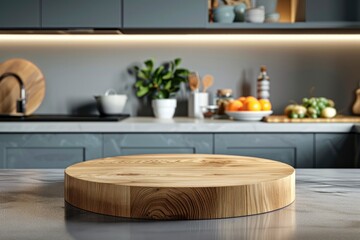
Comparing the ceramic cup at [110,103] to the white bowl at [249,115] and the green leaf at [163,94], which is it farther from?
the white bowl at [249,115]

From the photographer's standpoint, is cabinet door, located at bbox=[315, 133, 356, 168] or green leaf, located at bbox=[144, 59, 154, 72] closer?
cabinet door, located at bbox=[315, 133, 356, 168]

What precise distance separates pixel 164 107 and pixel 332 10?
1.09 metres

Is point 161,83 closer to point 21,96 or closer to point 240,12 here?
point 240,12

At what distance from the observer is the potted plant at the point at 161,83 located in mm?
3059

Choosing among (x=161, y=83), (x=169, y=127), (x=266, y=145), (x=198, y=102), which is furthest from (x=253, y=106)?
(x=161, y=83)

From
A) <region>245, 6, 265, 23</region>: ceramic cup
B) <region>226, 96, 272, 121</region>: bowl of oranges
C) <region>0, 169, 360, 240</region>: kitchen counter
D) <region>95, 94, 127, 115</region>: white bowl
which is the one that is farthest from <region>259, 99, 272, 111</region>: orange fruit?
<region>0, 169, 360, 240</region>: kitchen counter

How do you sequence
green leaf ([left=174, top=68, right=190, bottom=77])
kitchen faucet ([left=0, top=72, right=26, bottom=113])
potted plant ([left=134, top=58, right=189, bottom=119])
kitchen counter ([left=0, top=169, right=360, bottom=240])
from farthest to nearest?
green leaf ([left=174, top=68, right=190, bottom=77]), potted plant ([left=134, top=58, right=189, bottom=119]), kitchen faucet ([left=0, top=72, right=26, bottom=113]), kitchen counter ([left=0, top=169, right=360, bottom=240])

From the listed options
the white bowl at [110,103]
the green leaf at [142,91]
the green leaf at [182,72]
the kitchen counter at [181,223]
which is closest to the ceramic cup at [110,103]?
the white bowl at [110,103]

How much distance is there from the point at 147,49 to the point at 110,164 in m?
2.37

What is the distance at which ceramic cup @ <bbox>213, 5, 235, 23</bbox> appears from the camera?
3002 millimetres

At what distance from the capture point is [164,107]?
10.0ft

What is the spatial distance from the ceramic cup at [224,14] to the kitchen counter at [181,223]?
2161 mm

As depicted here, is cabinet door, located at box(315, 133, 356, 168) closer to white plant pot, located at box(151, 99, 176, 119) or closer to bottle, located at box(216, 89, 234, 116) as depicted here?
bottle, located at box(216, 89, 234, 116)

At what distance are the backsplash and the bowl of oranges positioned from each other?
15.1 inches
